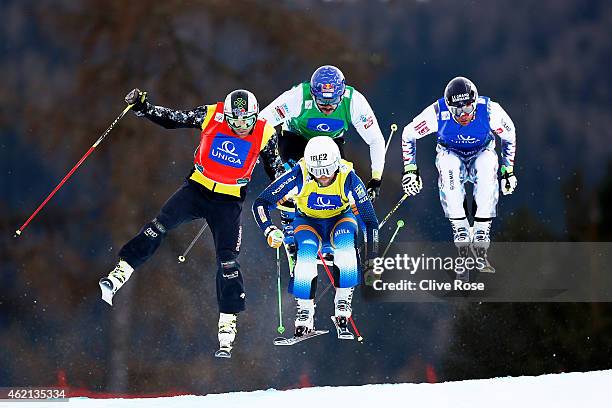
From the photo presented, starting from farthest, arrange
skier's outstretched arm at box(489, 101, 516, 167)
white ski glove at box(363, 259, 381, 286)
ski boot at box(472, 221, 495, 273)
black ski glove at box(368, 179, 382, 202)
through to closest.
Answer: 1. ski boot at box(472, 221, 495, 273)
2. skier's outstretched arm at box(489, 101, 516, 167)
3. black ski glove at box(368, 179, 382, 202)
4. white ski glove at box(363, 259, 381, 286)

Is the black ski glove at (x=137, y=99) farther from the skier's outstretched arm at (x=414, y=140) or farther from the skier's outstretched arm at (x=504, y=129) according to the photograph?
the skier's outstretched arm at (x=504, y=129)

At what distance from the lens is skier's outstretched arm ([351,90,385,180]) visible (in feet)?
33.6

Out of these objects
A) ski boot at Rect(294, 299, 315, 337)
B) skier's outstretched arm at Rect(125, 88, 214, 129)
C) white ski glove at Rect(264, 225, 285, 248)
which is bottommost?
ski boot at Rect(294, 299, 315, 337)

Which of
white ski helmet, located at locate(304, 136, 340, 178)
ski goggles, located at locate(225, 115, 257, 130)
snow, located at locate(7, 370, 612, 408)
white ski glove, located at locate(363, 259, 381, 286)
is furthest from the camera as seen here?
snow, located at locate(7, 370, 612, 408)

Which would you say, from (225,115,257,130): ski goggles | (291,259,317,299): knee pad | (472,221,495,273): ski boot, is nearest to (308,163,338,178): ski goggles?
(225,115,257,130): ski goggles

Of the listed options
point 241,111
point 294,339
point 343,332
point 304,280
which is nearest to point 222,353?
point 294,339

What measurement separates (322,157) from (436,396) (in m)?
2.87

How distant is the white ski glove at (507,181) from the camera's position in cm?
1029

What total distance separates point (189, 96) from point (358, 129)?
626cm

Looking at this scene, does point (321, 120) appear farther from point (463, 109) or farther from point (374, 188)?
point (463, 109)

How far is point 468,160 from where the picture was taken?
10.3m

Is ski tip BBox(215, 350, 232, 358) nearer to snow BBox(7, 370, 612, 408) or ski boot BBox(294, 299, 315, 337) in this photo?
snow BBox(7, 370, 612, 408)

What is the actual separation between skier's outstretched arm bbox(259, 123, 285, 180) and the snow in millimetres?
2427

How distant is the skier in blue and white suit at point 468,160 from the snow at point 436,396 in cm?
135
